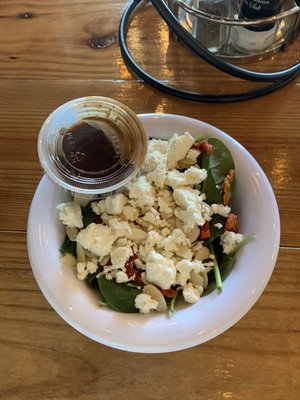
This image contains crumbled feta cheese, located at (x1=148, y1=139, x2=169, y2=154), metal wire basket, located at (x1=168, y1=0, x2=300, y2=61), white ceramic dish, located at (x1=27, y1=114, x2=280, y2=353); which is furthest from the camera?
metal wire basket, located at (x1=168, y1=0, x2=300, y2=61)

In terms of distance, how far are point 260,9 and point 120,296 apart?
0.58m

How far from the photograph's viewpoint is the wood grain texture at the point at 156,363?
589 millimetres

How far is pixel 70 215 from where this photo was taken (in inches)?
22.8

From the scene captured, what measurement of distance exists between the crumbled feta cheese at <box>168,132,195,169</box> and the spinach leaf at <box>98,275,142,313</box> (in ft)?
0.57

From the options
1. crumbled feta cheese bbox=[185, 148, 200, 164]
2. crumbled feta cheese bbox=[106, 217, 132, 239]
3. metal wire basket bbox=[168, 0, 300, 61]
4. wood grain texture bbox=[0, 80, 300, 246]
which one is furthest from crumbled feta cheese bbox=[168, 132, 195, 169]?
metal wire basket bbox=[168, 0, 300, 61]

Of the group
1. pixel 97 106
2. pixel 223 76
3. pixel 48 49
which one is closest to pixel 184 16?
pixel 223 76

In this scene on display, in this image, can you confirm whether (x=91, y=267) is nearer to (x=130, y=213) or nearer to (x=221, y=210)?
(x=130, y=213)

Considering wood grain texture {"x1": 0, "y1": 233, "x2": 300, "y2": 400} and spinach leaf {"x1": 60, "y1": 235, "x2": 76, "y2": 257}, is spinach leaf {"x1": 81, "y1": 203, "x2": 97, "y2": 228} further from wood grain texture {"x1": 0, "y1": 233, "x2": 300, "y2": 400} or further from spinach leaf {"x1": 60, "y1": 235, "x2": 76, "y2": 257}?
wood grain texture {"x1": 0, "y1": 233, "x2": 300, "y2": 400}

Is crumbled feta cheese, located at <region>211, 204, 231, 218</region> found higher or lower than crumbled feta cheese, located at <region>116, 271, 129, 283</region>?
higher

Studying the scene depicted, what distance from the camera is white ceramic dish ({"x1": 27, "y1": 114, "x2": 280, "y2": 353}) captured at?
520 millimetres

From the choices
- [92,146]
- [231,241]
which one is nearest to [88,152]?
[92,146]

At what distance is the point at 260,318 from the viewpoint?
630 mm

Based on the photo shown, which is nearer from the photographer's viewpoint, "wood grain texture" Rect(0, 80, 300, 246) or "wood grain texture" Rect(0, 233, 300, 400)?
"wood grain texture" Rect(0, 233, 300, 400)

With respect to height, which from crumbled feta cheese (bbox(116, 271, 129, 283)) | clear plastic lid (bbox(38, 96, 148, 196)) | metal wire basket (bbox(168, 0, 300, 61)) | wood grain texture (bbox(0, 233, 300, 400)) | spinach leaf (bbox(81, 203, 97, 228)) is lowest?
wood grain texture (bbox(0, 233, 300, 400))
